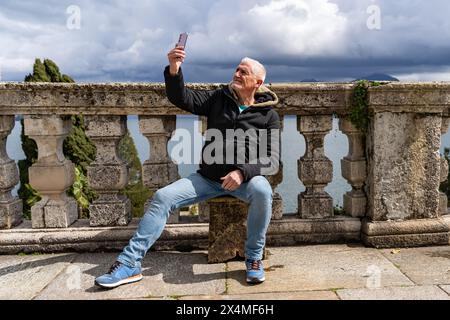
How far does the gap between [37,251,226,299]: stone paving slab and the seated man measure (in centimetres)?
12

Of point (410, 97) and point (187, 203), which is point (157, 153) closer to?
point (187, 203)

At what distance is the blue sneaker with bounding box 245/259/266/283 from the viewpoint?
3.14 meters

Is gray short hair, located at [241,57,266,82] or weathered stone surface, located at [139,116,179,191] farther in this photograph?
weathered stone surface, located at [139,116,179,191]

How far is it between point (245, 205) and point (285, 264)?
575mm

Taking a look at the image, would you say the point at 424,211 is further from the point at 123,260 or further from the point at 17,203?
the point at 17,203

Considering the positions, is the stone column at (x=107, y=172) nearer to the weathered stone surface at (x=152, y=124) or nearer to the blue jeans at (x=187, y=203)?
the weathered stone surface at (x=152, y=124)

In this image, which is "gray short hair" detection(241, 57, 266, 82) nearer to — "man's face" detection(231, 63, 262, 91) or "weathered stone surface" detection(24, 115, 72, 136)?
"man's face" detection(231, 63, 262, 91)

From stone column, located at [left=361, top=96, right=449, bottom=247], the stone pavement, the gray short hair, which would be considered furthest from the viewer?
stone column, located at [left=361, top=96, right=449, bottom=247]

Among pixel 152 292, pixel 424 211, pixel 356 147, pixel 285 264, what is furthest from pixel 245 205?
pixel 424 211

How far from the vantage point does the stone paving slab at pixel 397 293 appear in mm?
2861

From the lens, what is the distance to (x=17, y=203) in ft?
13.2

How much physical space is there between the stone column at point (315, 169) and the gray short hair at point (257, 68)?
73 centimetres

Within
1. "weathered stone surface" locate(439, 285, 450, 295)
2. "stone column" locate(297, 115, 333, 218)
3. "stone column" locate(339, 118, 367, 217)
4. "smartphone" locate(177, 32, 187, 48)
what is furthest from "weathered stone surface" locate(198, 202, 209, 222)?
"weathered stone surface" locate(439, 285, 450, 295)

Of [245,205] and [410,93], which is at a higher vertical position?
[410,93]
